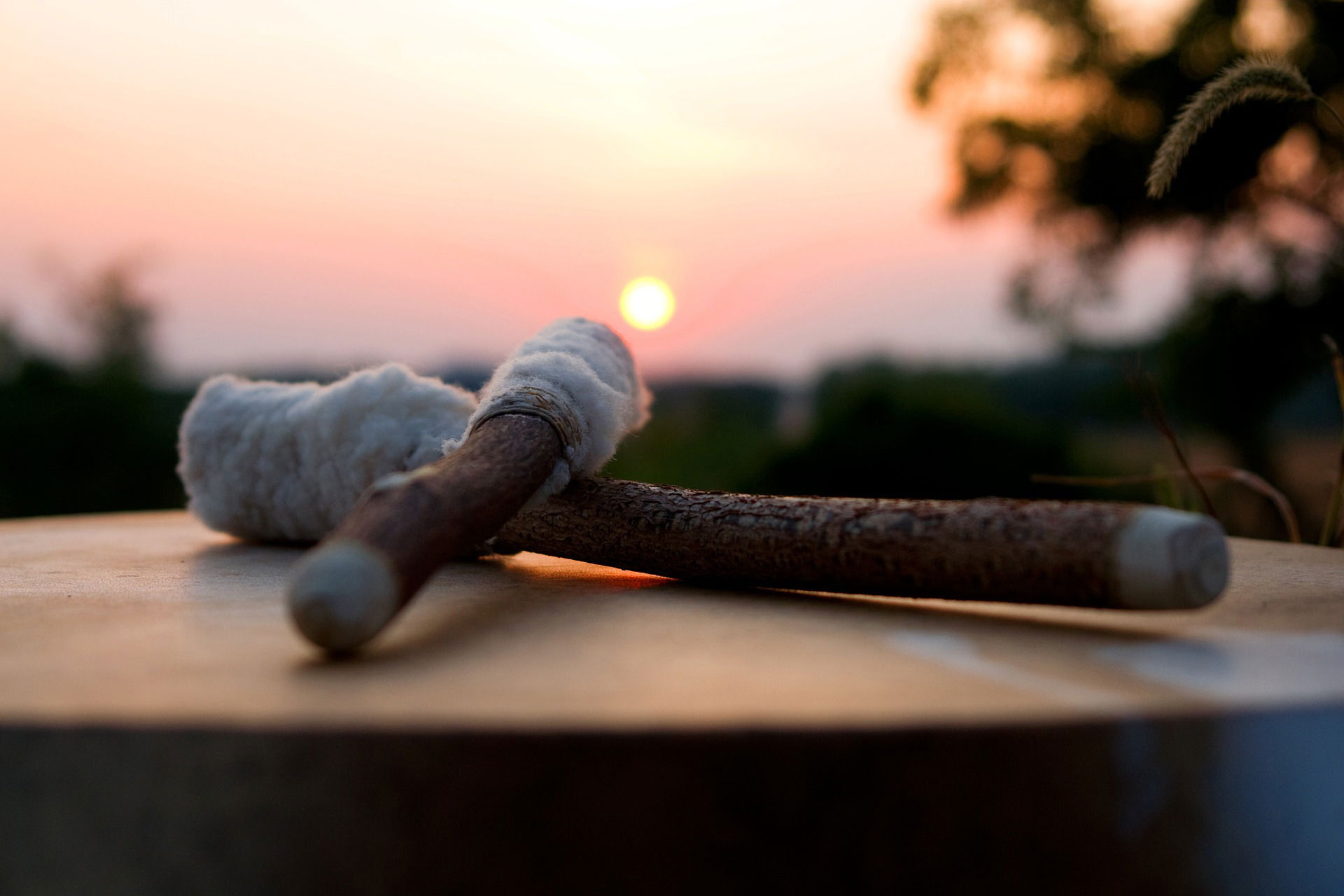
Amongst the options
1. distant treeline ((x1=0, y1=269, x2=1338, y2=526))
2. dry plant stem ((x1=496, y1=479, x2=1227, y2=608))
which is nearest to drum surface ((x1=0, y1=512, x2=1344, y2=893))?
dry plant stem ((x1=496, y1=479, x2=1227, y2=608))

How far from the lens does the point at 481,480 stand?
0.95m

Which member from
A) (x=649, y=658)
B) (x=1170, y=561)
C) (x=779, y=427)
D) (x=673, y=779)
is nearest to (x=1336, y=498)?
(x=1170, y=561)

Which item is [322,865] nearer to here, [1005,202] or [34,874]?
[34,874]

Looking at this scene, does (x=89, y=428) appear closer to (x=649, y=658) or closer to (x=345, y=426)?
(x=345, y=426)

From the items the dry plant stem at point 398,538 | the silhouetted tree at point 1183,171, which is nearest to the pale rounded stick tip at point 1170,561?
the dry plant stem at point 398,538

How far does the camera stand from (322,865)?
601mm

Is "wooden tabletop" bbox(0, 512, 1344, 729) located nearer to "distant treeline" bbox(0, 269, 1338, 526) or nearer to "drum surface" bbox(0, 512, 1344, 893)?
"drum surface" bbox(0, 512, 1344, 893)

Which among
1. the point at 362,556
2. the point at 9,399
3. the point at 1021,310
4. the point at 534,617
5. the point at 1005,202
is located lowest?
the point at 9,399

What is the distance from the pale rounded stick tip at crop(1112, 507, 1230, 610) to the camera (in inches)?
31.7

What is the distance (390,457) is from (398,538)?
71 cm

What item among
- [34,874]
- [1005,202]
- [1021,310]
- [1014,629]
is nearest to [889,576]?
[1014,629]

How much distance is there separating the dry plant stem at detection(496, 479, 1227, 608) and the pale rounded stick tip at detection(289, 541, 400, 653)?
450mm

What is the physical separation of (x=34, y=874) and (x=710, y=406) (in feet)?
16.2

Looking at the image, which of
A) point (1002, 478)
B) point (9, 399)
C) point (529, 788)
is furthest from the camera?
point (1002, 478)
